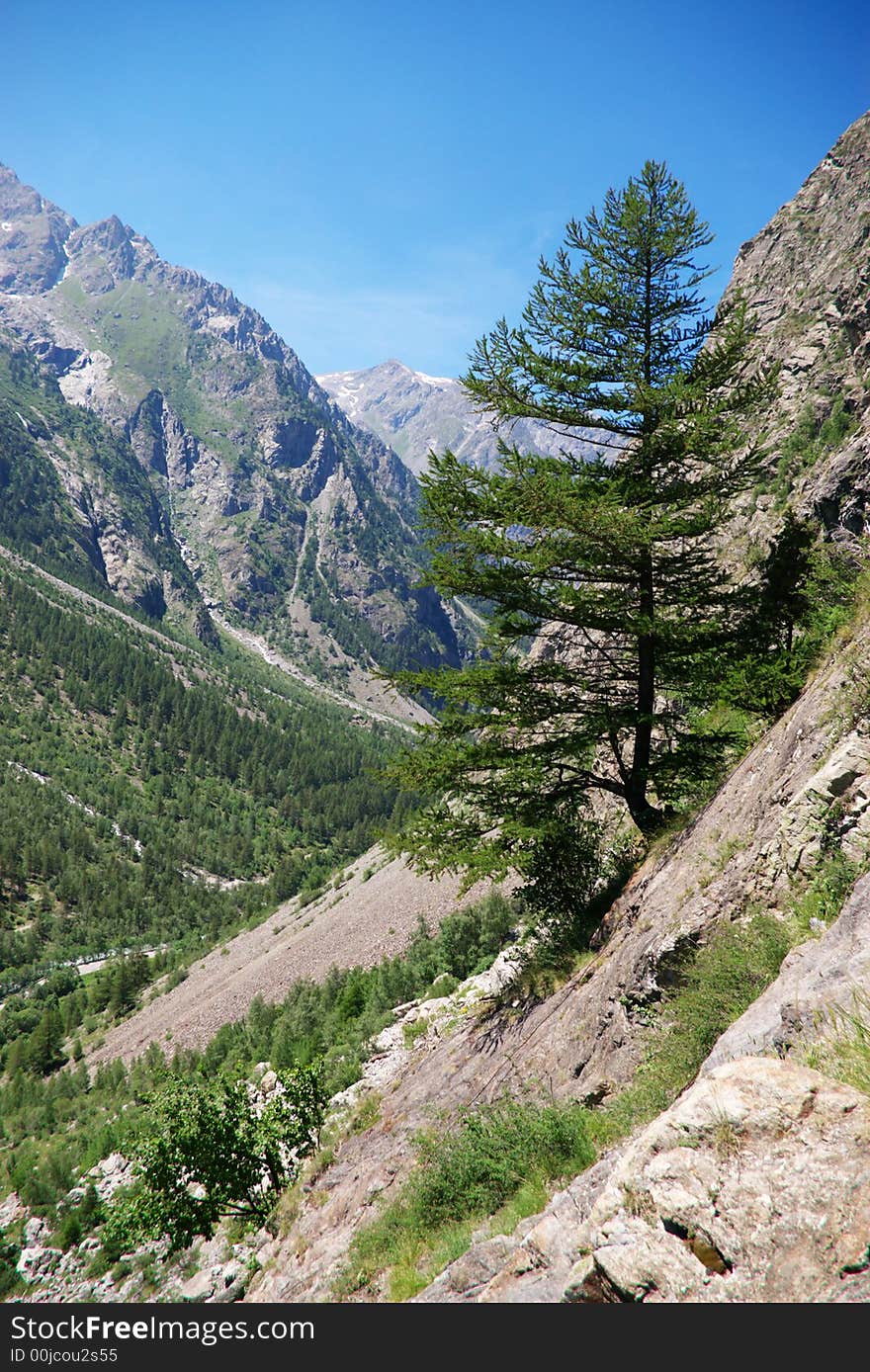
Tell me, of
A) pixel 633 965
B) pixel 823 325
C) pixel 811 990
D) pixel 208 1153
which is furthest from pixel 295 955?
pixel 823 325

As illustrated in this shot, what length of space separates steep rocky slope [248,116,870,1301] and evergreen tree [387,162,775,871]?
81.2 inches

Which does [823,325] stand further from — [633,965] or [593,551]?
[633,965]

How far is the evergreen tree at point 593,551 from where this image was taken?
10.1 m

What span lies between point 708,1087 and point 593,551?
296 inches

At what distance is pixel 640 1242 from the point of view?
3457mm

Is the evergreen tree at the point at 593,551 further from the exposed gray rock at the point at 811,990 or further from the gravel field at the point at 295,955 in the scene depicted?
the gravel field at the point at 295,955

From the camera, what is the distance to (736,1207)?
331cm

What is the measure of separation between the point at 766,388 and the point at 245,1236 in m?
20.3

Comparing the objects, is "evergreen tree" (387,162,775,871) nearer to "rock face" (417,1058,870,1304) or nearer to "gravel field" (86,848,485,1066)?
"rock face" (417,1058,870,1304)

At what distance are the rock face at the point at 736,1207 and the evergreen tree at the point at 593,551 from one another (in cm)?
586

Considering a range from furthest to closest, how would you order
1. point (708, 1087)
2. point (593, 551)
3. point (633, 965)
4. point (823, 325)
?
point (823, 325) → point (593, 551) → point (633, 965) → point (708, 1087)

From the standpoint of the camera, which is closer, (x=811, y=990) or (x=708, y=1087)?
(x=708, y=1087)

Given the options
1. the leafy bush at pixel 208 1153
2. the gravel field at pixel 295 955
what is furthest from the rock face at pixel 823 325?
the gravel field at pixel 295 955
